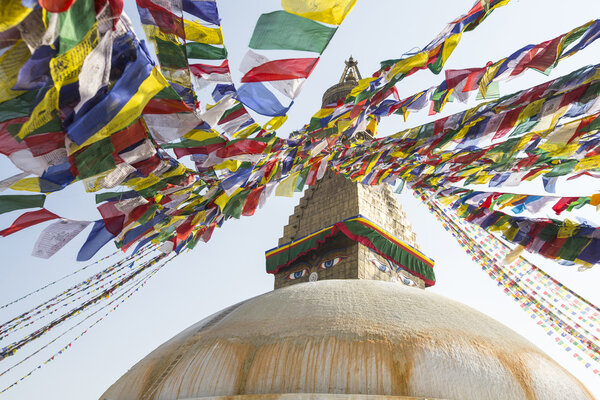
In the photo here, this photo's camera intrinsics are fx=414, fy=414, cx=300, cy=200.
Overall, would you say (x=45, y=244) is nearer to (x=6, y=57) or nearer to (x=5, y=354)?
(x=6, y=57)

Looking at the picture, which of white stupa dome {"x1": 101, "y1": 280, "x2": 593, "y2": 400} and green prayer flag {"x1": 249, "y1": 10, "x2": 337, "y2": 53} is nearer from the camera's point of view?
green prayer flag {"x1": 249, "y1": 10, "x2": 337, "y2": 53}

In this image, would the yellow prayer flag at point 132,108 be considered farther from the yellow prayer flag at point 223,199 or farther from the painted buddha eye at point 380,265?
the painted buddha eye at point 380,265

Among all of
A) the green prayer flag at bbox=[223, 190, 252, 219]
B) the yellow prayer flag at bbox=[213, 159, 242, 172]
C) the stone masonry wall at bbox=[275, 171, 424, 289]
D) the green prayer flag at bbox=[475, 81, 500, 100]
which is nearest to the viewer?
the yellow prayer flag at bbox=[213, 159, 242, 172]

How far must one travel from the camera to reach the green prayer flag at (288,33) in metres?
2.49

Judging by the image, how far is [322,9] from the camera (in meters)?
2.41

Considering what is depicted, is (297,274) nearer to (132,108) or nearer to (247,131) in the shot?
(247,131)

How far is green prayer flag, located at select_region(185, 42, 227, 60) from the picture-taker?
2986mm

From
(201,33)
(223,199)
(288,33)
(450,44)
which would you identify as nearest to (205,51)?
(201,33)

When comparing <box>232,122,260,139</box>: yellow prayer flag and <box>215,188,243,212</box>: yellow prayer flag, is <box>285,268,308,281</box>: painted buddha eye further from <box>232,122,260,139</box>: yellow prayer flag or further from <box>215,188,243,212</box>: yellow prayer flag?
<box>232,122,260,139</box>: yellow prayer flag

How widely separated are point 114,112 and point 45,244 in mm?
1727

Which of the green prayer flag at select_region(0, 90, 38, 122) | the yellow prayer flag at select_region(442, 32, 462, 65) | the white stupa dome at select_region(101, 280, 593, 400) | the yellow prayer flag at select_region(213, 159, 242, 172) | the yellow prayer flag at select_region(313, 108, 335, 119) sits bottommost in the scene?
the white stupa dome at select_region(101, 280, 593, 400)

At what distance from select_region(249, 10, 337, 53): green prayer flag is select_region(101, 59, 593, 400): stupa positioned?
215 centimetres

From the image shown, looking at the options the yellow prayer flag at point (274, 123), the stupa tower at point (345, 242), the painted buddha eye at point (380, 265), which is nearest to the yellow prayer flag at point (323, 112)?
the yellow prayer flag at point (274, 123)

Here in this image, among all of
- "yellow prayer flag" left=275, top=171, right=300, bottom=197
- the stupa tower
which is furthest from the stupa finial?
"yellow prayer flag" left=275, top=171, right=300, bottom=197
